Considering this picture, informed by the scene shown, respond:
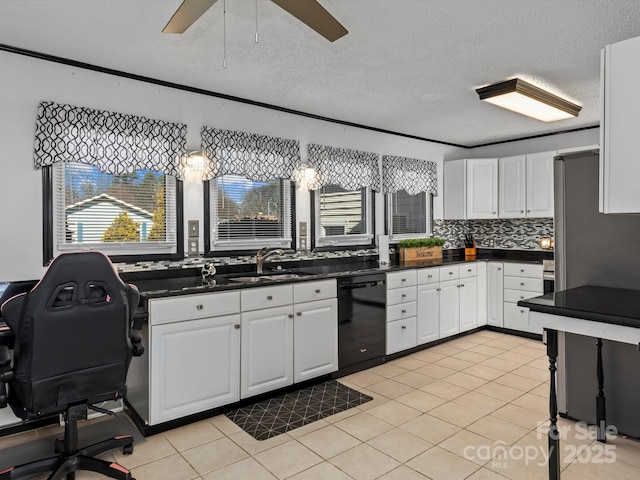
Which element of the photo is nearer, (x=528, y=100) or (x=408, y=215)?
(x=528, y=100)

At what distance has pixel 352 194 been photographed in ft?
15.7

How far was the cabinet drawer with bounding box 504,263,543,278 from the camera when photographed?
4.91 m

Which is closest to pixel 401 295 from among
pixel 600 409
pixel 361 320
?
pixel 361 320

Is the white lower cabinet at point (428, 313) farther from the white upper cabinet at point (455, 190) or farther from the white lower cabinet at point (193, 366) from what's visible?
the white lower cabinet at point (193, 366)

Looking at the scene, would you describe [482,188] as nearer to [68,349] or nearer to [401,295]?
[401,295]

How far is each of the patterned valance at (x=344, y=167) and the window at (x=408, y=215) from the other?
1.43ft

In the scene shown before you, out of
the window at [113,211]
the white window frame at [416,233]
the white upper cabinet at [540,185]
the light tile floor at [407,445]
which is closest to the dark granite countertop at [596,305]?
the light tile floor at [407,445]

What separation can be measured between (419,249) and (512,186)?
156 centimetres

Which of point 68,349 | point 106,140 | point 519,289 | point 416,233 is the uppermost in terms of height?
point 106,140

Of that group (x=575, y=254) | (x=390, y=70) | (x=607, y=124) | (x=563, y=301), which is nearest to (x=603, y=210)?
(x=607, y=124)

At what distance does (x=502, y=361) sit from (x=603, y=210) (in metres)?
2.87

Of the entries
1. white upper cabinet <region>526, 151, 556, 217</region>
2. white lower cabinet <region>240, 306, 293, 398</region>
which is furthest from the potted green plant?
white lower cabinet <region>240, 306, 293, 398</region>

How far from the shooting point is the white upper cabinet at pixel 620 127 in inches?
62.9

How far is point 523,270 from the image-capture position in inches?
198
